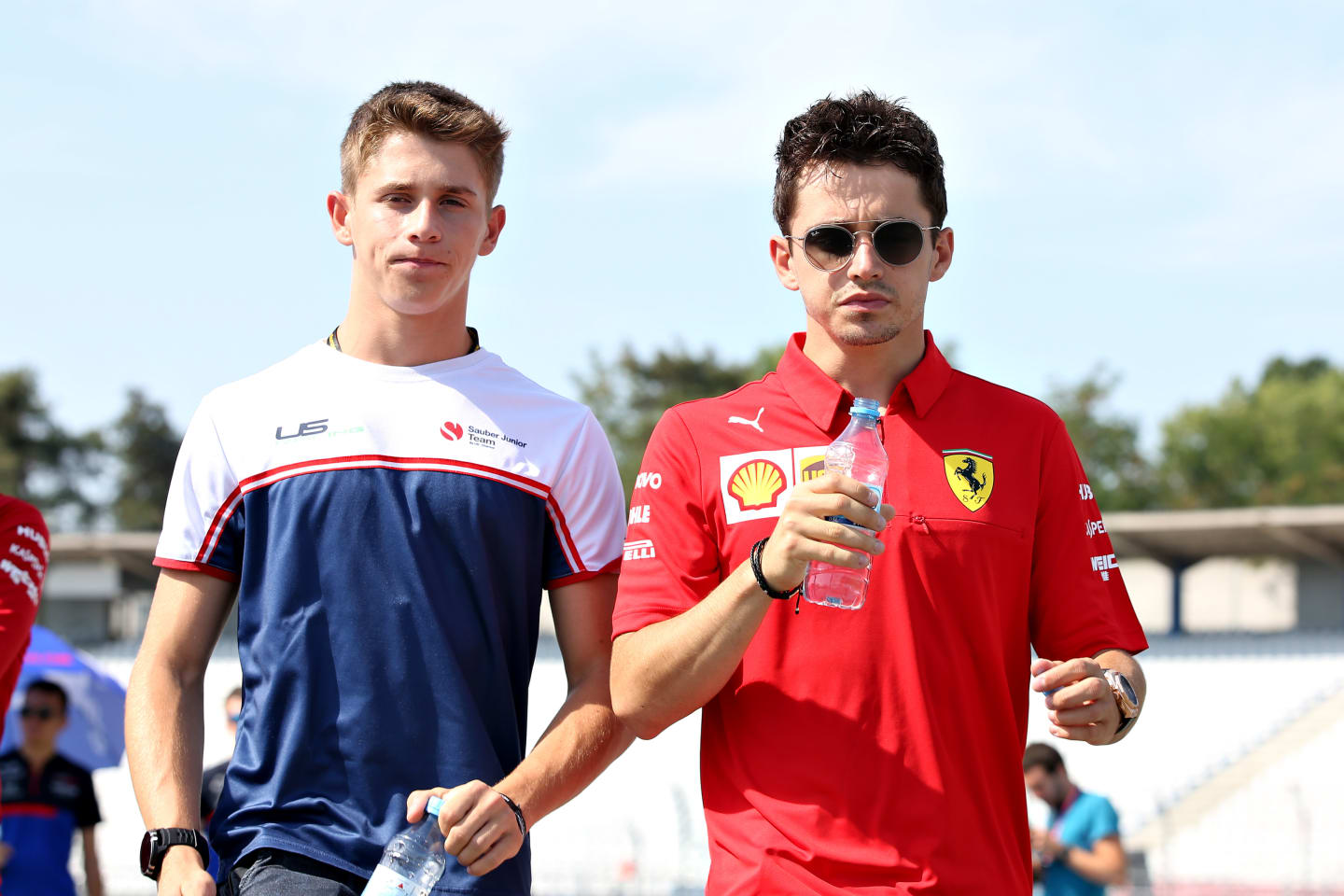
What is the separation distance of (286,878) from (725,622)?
116cm

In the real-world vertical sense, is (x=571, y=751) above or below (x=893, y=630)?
below

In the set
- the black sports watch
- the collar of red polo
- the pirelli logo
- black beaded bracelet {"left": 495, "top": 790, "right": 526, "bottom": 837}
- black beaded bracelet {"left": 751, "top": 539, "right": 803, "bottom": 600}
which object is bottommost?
the black sports watch

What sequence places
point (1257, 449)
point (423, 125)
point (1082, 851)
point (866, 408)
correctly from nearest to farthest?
point (866, 408) < point (423, 125) < point (1082, 851) < point (1257, 449)

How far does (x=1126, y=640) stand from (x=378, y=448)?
1.83 metres

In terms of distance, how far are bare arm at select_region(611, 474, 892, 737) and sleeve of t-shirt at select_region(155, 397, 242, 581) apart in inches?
39.6

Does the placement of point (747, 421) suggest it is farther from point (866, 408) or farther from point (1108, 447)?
point (1108, 447)

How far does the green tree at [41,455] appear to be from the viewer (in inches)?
2404

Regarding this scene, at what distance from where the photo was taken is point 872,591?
3.25m

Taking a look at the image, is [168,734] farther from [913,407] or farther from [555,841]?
[555,841]

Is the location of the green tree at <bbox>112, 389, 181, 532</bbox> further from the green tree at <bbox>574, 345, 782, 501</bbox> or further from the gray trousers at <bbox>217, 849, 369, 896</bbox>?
the gray trousers at <bbox>217, 849, 369, 896</bbox>

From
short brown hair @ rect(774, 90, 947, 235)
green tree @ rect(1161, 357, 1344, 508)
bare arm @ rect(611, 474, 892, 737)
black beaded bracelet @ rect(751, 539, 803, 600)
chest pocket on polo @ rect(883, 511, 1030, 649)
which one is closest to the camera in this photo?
bare arm @ rect(611, 474, 892, 737)

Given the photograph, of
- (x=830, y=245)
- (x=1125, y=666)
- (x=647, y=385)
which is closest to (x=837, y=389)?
(x=830, y=245)

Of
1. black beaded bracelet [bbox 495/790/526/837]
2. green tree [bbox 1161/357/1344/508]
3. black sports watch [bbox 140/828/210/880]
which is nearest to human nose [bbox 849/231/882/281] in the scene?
black beaded bracelet [bbox 495/790/526/837]

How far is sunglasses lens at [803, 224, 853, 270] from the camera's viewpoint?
133 inches
